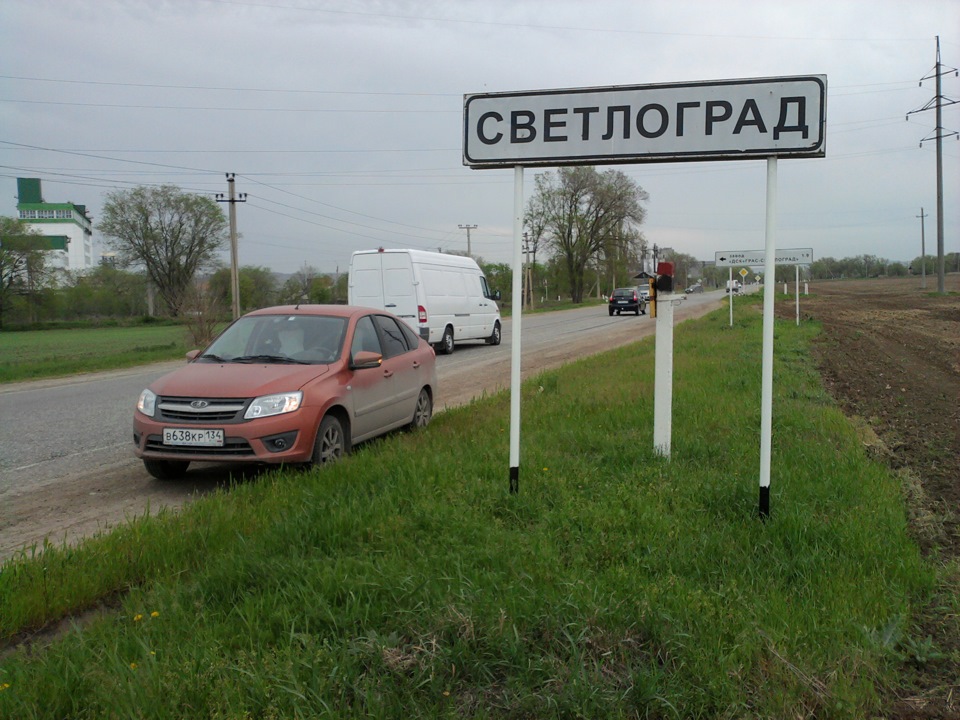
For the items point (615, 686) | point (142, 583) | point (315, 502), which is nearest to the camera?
point (615, 686)

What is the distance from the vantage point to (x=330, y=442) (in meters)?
7.18

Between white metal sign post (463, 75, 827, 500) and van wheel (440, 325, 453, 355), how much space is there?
15.6m

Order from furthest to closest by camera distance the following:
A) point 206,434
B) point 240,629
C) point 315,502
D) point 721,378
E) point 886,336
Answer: point 886,336, point 721,378, point 206,434, point 315,502, point 240,629

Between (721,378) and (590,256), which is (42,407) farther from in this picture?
(590,256)

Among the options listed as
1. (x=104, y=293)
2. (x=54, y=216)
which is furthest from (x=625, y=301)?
(x=54, y=216)

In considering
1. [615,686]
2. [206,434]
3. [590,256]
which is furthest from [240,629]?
[590,256]

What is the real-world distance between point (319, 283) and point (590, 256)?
2829 cm

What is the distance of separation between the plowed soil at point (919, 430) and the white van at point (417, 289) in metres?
8.99

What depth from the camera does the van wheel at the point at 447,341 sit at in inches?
840

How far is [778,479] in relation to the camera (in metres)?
5.89

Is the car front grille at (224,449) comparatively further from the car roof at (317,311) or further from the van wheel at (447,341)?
the van wheel at (447,341)

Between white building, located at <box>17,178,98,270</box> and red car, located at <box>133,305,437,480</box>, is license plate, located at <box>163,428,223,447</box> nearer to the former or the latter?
red car, located at <box>133,305,437,480</box>

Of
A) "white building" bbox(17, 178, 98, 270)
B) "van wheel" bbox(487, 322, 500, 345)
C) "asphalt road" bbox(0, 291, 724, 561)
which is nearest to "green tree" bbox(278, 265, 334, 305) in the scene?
"van wheel" bbox(487, 322, 500, 345)

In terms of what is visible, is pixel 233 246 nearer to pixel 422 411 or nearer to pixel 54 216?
pixel 422 411
